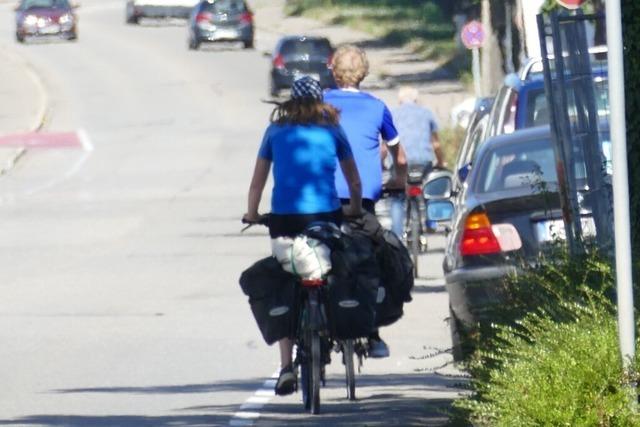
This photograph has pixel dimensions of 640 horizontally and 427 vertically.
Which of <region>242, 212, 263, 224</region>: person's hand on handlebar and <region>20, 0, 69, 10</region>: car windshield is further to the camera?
<region>20, 0, 69, 10</region>: car windshield

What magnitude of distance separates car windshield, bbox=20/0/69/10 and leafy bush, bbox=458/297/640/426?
52.6m

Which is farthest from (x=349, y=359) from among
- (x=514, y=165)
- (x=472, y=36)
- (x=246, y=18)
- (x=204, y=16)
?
(x=246, y=18)

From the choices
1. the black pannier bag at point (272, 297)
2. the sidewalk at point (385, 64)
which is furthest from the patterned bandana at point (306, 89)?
the sidewalk at point (385, 64)

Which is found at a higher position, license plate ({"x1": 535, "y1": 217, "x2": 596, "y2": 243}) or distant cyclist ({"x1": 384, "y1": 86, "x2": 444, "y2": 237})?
license plate ({"x1": 535, "y1": 217, "x2": 596, "y2": 243})

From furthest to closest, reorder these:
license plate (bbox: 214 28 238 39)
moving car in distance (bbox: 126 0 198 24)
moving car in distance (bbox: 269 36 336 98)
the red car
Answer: moving car in distance (bbox: 126 0 198 24) < the red car < license plate (bbox: 214 28 238 39) < moving car in distance (bbox: 269 36 336 98)

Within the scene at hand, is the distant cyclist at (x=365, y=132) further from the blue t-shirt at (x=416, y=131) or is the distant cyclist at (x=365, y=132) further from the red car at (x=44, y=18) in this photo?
the red car at (x=44, y=18)

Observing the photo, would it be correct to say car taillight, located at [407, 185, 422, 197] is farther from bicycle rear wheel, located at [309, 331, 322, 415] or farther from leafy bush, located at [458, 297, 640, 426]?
leafy bush, located at [458, 297, 640, 426]

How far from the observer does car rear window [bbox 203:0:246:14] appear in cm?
5419

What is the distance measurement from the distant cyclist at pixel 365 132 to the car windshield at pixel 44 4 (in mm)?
49198

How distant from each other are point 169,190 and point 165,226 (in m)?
5.02

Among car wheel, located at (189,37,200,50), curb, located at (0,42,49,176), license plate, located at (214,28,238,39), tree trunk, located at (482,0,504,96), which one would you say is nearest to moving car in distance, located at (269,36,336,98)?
curb, located at (0,42,49,176)

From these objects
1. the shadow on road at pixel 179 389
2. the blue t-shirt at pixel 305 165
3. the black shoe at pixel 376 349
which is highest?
the blue t-shirt at pixel 305 165

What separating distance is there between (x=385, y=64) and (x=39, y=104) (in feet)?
35.1

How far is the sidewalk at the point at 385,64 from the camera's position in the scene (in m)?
41.8
